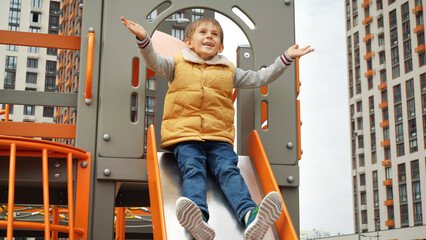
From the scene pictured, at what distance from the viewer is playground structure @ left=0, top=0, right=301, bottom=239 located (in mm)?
3781

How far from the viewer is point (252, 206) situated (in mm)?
Result: 3377

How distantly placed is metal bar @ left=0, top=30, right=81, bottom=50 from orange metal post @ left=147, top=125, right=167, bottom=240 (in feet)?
3.36

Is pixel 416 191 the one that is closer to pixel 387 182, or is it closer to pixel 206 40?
pixel 387 182

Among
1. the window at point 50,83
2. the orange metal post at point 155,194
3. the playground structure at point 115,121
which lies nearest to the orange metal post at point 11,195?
the playground structure at point 115,121

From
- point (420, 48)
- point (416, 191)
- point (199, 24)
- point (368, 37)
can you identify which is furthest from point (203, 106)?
point (368, 37)

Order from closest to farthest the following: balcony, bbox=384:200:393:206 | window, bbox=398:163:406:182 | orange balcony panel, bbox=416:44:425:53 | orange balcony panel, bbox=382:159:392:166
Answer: orange balcony panel, bbox=416:44:425:53, window, bbox=398:163:406:182, balcony, bbox=384:200:393:206, orange balcony panel, bbox=382:159:392:166

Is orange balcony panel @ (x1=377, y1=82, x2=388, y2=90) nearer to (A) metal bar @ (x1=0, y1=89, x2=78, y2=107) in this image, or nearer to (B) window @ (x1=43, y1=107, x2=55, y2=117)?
(B) window @ (x1=43, y1=107, x2=55, y2=117)

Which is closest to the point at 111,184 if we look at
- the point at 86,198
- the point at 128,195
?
the point at 86,198

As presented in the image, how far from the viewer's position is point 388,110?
43.2 meters

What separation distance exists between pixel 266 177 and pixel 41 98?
1.73 metres

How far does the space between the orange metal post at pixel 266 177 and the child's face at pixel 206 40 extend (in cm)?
65

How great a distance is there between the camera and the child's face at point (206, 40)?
395 centimetres

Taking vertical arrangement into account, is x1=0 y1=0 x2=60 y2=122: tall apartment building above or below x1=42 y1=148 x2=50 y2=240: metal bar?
above

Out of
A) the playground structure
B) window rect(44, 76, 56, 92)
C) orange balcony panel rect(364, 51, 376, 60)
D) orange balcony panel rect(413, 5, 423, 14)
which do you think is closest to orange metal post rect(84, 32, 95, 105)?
the playground structure
